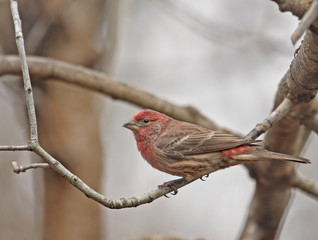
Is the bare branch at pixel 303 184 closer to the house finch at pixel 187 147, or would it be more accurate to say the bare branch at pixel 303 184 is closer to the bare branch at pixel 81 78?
the house finch at pixel 187 147

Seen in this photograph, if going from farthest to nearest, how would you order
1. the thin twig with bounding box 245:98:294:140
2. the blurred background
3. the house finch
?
1. the blurred background
2. the house finch
3. the thin twig with bounding box 245:98:294:140

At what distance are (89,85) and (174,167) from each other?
1463mm

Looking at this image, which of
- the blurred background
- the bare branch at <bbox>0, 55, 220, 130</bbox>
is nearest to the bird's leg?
the bare branch at <bbox>0, 55, 220, 130</bbox>

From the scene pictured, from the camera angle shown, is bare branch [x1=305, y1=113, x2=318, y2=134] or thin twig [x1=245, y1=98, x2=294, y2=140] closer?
thin twig [x1=245, y1=98, x2=294, y2=140]

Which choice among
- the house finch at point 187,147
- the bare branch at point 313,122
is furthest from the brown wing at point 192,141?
the bare branch at point 313,122

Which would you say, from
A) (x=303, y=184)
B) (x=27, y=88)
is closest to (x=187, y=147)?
(x=303, y=184)

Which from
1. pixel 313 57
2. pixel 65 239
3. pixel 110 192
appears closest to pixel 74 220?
pixel 65 239

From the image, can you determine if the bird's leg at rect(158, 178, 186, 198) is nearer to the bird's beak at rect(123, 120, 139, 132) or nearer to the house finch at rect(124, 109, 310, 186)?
the house finch at rect(124, 109, 310, 186)

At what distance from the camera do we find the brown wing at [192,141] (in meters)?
4.73

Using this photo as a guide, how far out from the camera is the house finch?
4559 mm

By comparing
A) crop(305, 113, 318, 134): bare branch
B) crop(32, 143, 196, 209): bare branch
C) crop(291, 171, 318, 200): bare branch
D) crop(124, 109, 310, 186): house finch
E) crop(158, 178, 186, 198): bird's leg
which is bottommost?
crop(32, 143, 196, 209): bare branch

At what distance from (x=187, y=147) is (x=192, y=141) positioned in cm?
9

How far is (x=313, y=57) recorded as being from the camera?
3.45 metres

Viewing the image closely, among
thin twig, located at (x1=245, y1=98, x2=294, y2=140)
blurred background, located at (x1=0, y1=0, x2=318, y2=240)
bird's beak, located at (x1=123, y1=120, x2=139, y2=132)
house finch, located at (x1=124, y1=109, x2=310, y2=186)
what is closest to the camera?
thin twig, located at (x1=245, y1=98, x2=294, y2=140)
